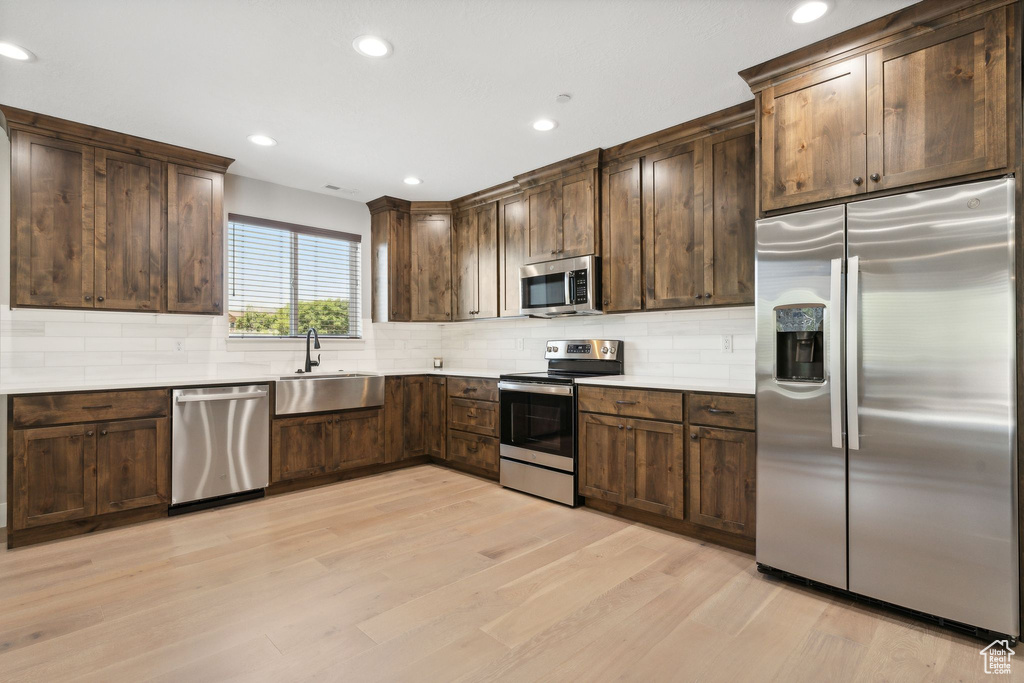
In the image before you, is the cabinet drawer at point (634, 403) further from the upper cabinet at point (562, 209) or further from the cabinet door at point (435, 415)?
the cabinet door at point (435, 415)

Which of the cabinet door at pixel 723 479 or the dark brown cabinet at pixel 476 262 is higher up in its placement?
the dark brown cabinet at pixel 476 262

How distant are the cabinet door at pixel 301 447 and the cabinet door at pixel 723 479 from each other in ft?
9.22

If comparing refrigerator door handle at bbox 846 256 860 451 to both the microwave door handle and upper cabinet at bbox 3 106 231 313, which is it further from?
upper cabinet at bbox 3 106 231 313

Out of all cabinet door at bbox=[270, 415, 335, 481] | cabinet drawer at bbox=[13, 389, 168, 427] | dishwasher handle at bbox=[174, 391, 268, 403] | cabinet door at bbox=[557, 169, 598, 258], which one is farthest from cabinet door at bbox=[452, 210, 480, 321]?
cabinet drawer at bbox=[13, 389, 168, 427]

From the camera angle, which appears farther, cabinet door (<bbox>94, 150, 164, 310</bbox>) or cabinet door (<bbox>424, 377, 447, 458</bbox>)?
cabinet door (<bbox>424, 377, 447, 458</bbox>)

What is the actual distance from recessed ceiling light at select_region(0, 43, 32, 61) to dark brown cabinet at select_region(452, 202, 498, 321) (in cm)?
311

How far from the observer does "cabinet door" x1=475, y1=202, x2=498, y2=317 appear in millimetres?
4660

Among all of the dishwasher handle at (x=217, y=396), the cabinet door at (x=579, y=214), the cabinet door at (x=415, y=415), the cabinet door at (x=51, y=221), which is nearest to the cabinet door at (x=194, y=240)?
the cabinet door at (x=51, y=221)

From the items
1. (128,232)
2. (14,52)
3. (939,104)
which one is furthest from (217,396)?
(939,104)

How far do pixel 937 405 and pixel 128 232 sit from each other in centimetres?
468

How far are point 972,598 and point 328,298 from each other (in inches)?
188

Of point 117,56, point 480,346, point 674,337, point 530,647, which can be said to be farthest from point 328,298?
point 530,647

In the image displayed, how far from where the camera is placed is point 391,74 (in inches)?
105

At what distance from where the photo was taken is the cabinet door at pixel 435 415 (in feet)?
15.4
